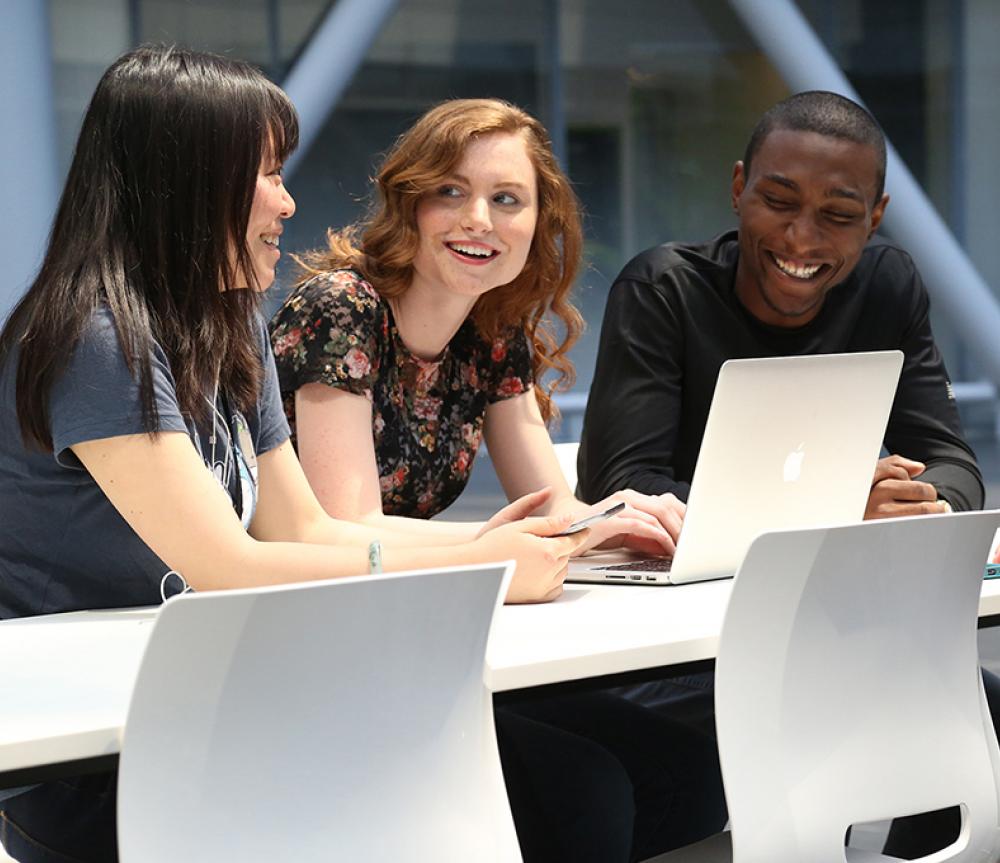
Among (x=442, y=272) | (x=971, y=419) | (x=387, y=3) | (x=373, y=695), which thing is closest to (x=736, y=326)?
(x=442, y=272)

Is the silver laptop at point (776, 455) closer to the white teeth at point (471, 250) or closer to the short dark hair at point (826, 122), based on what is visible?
the white teeth at point (471, 250)

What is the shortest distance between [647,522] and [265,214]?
0.77 metres

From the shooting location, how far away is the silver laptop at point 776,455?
1.98m

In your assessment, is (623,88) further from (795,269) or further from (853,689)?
(853,689)

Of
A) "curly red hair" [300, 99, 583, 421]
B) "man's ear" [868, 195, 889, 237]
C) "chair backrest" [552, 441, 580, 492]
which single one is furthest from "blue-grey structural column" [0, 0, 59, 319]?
"man's ear" [868, 195, 889, 237]

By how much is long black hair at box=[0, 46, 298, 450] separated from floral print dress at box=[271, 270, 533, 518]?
62 cm

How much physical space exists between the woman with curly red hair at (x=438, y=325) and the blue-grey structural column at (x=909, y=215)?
470 centimetres

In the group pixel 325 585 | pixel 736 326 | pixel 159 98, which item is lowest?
pixel 325 585

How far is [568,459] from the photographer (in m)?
3.22

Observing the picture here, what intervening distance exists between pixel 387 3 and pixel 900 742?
552cm

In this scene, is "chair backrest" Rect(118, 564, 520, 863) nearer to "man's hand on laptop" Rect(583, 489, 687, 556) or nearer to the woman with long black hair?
the woman with long black hair

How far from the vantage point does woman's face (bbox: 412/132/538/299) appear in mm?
2678

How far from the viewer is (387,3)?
6.58m

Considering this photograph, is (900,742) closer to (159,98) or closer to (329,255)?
(159,98)
